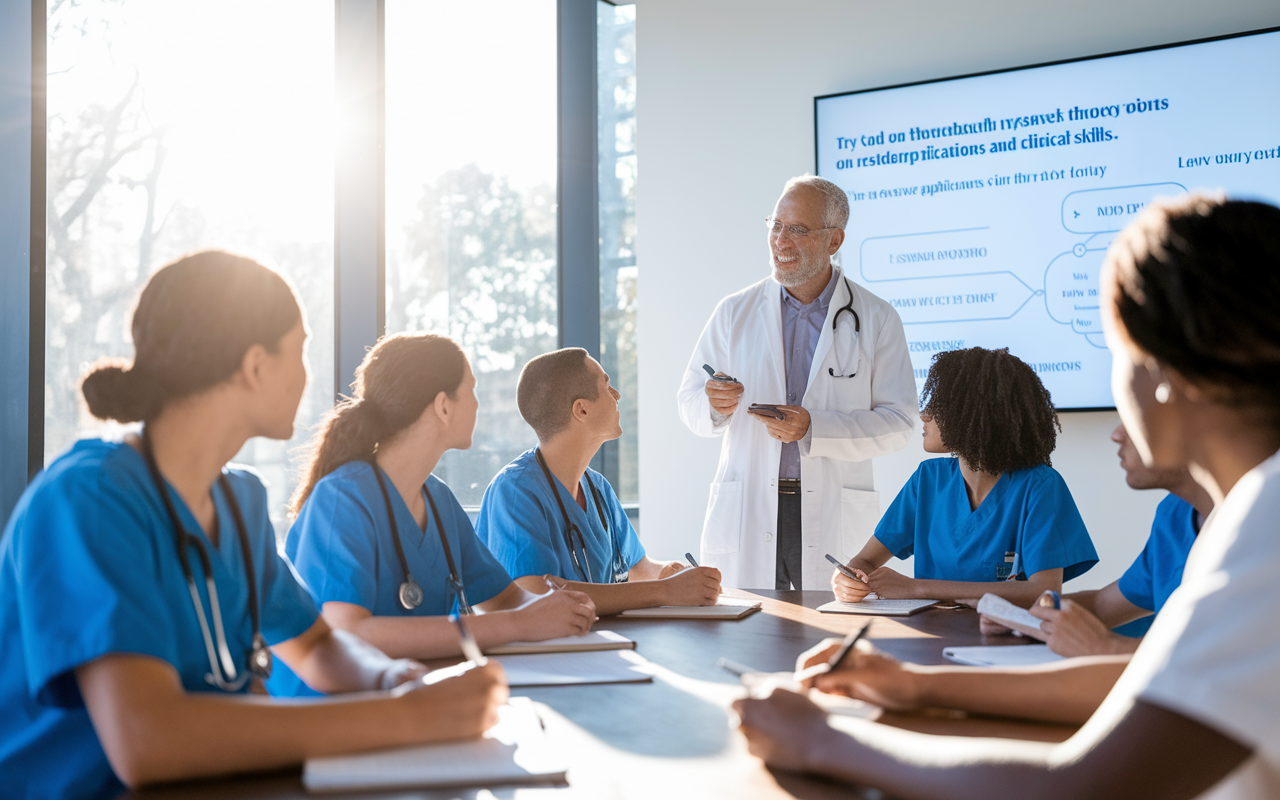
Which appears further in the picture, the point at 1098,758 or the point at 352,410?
the point at 352,410

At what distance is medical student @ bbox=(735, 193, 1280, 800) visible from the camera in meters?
0.69

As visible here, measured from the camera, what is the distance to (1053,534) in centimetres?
237

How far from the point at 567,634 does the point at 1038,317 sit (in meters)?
2.77

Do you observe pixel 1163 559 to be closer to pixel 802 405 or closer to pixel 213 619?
pixel 802 405

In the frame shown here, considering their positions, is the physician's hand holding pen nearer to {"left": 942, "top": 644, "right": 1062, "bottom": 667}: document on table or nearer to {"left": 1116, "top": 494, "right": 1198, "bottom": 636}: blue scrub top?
{"left": 1116, "top": 494, "right": 1198, "bottom": 636}: blue scrub top

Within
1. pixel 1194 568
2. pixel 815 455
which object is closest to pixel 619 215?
pixel 815 455

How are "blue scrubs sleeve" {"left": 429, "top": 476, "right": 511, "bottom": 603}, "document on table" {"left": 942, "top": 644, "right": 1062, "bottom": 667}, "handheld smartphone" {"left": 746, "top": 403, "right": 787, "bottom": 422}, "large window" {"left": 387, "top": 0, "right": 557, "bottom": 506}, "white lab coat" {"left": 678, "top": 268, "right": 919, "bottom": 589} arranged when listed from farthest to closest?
"large window" {"left": 387, "top": 0, "right": 557, "bottom": 506}, "white lab coat" {"left": 678, "top": 268, "right": 919, "bottom": 589}, "handheld smartphone" {"left": 746, "top": 403, "right": 787, "bottom": 422}, "blue scrubs sleeve" {"left": 429, "top": 476, "right": 511, "bottom": 603}, "document on table" {"left": 942, "top": 644, "right": 1062, "bottom": 667}

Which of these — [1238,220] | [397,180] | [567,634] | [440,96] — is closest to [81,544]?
[567,634]

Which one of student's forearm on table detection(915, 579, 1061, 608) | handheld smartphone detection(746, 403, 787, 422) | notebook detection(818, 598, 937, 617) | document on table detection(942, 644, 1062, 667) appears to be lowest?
notebook detection(818, 598, 937, 617)

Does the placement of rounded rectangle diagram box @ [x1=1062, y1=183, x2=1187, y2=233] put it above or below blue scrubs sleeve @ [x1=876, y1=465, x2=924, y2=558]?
above

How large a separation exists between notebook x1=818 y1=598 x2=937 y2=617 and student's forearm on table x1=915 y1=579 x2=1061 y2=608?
1.1 inches

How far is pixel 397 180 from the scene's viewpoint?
361 centimetres

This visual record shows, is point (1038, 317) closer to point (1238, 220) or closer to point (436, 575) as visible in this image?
point (436, 575)

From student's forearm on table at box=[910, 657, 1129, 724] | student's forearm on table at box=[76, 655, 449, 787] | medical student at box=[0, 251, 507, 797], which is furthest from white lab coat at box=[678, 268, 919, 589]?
Answer: student's forearm on table at box=[76, 655, 449, 787]
